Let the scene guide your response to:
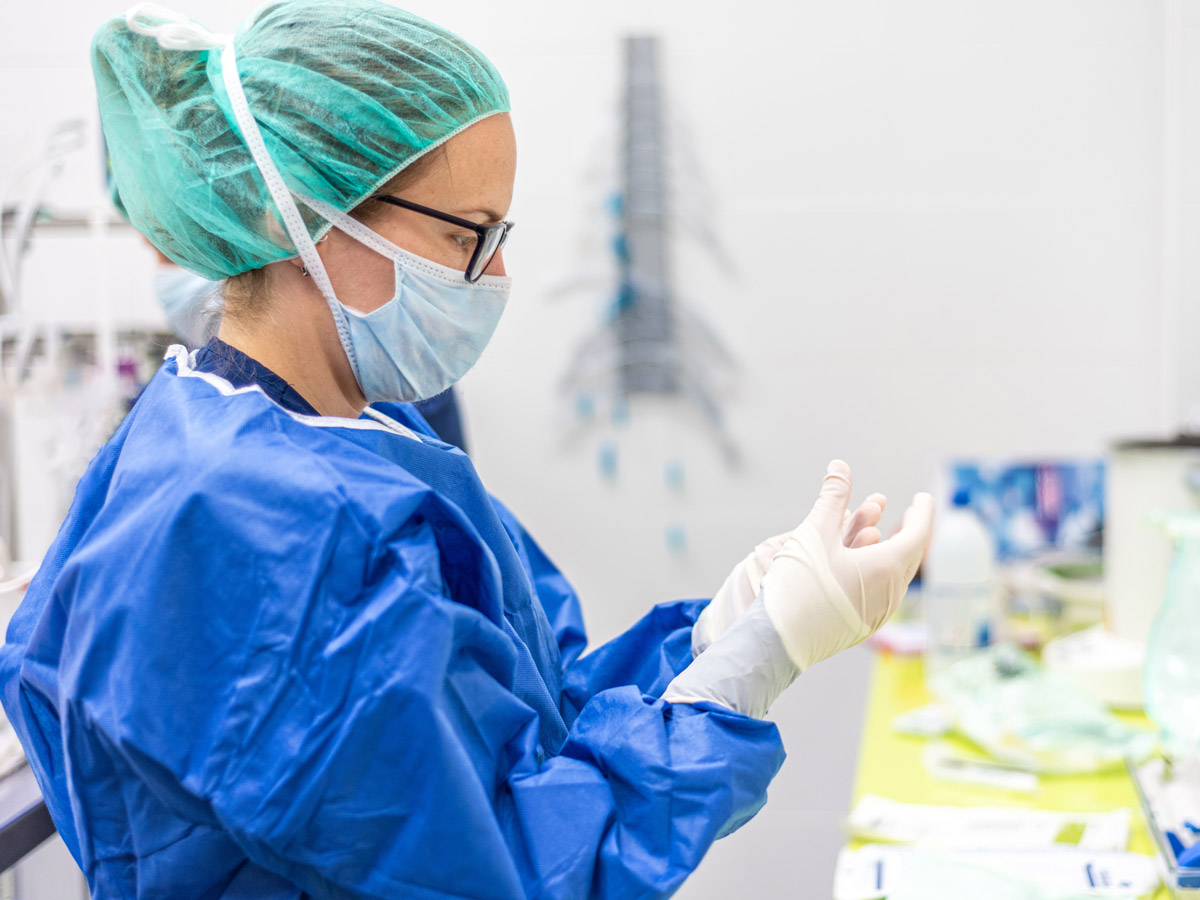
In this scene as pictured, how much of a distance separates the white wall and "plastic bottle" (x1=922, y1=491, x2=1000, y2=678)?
87 cm

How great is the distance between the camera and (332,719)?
64 centimetres

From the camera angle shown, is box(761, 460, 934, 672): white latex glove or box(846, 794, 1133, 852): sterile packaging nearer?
box(761, 460, 934, 672): white latex glove

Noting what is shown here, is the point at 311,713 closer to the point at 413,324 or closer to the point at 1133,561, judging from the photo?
the point at 413,324

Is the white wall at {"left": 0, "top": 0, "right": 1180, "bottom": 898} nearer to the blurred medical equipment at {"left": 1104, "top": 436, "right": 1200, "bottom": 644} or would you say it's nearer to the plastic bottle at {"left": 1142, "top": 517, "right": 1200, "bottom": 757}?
the blurred medical equipment at {"left": 1104, "top": 436, "right": 1200, "bottom": 644}

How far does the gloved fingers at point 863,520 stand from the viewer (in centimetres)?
98

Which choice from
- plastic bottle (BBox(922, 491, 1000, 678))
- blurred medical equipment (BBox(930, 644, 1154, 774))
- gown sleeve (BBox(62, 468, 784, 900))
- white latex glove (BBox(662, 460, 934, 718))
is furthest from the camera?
plastic bottle (BBox(922, 491, 1000, 678))

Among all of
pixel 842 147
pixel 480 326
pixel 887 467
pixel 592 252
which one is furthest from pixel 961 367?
pixel 480 326

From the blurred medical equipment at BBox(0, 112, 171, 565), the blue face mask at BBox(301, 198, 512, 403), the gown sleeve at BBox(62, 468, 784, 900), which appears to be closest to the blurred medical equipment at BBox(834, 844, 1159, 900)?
the gown sleeve at BBox(62, 468, 784, 900)

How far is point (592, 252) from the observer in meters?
2.67

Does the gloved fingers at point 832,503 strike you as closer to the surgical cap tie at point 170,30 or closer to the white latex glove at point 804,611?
the white latex glove at point 804,611

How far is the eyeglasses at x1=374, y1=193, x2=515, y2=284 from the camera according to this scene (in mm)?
871

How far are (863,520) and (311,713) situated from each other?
570mm

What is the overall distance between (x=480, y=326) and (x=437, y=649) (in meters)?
0.39

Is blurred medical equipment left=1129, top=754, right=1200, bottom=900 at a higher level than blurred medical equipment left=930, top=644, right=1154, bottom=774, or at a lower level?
higher
